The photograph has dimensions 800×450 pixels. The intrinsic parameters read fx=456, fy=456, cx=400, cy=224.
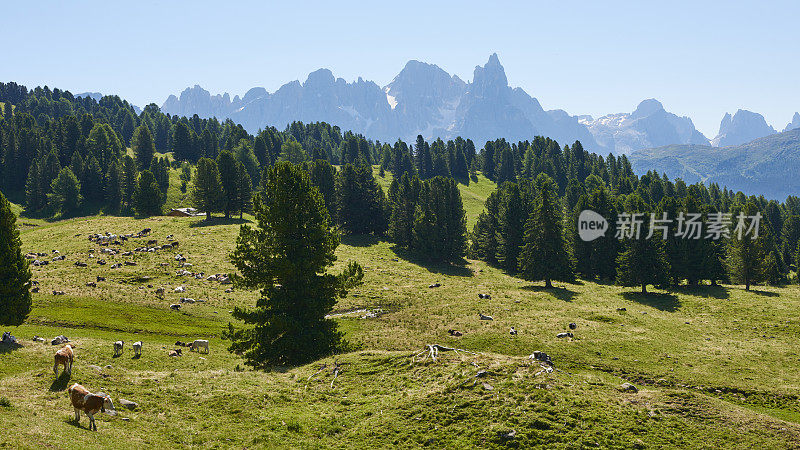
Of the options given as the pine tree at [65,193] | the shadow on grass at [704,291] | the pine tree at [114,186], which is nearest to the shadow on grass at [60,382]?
the shadow on grass at [704,291]

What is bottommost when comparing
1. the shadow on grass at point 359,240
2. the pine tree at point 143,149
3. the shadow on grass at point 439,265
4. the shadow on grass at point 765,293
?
the shadow on grass at point 439,265

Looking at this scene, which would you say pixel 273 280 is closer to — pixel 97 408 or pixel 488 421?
pixel 97 408

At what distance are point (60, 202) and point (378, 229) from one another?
330 ft

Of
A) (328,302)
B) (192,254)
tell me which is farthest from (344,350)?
(192,254)

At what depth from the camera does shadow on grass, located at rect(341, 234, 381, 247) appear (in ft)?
366

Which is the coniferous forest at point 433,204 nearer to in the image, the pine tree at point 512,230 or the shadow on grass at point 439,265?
the pine tree at point 512,230

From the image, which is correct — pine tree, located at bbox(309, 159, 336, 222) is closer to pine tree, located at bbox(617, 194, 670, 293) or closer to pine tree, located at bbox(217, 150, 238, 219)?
pine tree, located at bbox(217, 150, 238, 219)

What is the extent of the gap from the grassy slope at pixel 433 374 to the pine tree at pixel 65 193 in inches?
3295

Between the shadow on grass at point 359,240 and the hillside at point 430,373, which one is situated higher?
the shadow on grass at point 359,240

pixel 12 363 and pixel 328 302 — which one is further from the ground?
pixel 328 302

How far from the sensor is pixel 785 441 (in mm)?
19984

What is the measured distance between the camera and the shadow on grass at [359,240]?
111 metres

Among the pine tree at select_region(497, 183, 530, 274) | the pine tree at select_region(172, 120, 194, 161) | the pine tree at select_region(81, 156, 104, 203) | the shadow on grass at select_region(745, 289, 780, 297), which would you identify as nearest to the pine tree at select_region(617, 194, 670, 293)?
the shadow on grass at select_region(745, 289, 780, 297)

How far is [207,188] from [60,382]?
92.0 metres
